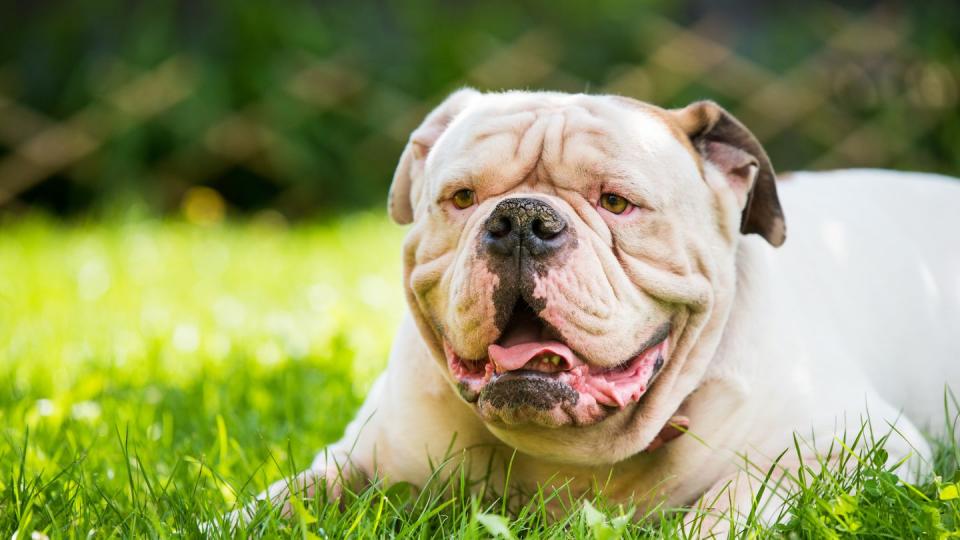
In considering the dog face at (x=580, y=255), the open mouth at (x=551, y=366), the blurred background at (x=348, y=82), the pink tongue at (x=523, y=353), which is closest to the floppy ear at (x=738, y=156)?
the dog face at (x=580, y=255)

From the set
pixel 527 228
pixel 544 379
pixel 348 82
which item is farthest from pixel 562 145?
pixel 348 82

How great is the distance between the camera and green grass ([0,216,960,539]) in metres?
2.46

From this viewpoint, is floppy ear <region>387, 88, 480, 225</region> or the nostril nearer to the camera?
the nostril

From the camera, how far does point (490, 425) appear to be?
271 cm

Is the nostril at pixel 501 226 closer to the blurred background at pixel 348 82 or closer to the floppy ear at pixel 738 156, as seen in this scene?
the floppy ear at pixel 738 156

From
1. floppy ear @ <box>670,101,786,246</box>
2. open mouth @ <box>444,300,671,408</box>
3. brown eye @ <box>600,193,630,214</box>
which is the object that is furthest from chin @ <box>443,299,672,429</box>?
floppy ear @ <box>670,101,786,246</box>

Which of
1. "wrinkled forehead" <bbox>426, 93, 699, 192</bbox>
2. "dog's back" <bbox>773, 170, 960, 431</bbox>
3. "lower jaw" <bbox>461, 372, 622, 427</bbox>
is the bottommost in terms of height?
"dog's back" <bbox>773, 170, 960, 431</bbox>

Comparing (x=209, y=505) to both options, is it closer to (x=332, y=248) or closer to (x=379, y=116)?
(x=332, y=248)

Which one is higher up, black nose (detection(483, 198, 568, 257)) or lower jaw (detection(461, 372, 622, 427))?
black nose (detection(483, 198, 568, 257))

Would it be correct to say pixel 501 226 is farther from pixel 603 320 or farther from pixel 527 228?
pixel 603 320

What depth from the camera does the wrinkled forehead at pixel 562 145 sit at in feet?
8.95

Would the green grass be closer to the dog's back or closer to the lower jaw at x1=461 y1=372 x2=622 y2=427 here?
the lower jaw at x1=461 y1=372 x2=622 y2=427

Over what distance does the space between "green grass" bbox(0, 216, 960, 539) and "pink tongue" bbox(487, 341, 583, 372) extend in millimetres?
304

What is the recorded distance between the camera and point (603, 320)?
100 inches
